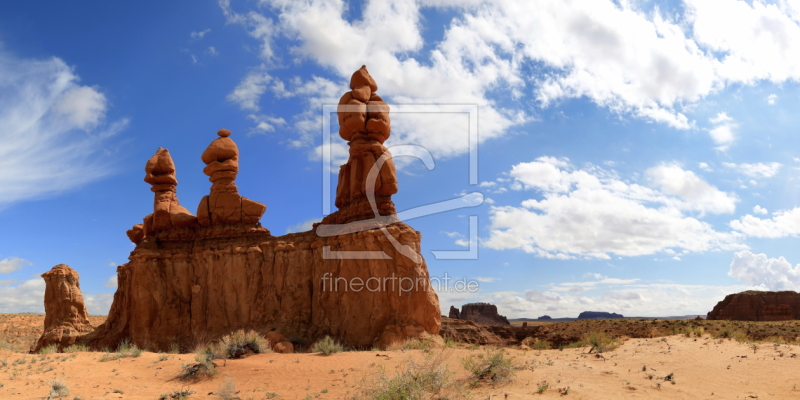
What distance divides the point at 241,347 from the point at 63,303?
20335 mm

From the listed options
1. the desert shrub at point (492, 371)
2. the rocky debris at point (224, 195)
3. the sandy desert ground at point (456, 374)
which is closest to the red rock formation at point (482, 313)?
the rocky debris at point (224, 195)

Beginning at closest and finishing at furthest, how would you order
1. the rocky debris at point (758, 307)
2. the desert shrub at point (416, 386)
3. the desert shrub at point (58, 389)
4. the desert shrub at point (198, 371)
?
the desert shrub at point (416, 386) → the desert shrub at point (58, 389) → the desert shrub at point (198, 371) → the rocky debris at point (758, 307)

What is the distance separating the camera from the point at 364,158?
2359 centimetres

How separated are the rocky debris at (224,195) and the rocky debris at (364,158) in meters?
4.60

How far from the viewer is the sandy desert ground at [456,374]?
11.9 meters

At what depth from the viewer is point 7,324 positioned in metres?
48.4

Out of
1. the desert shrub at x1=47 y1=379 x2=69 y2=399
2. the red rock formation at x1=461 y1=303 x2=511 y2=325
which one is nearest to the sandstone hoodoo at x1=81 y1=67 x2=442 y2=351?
the desert shrub at x1=47 y1=379 x2=69 y2=399

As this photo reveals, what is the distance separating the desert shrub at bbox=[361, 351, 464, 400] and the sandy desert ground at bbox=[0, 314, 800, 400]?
0.22 metres

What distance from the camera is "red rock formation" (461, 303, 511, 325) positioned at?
8175cm

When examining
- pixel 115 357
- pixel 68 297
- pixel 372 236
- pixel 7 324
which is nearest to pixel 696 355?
pixel 372 236

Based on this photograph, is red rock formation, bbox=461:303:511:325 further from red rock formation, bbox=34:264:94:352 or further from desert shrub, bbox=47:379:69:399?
desert shrub, bbox=47:379:69:399

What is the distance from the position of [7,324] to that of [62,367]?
43195 mm

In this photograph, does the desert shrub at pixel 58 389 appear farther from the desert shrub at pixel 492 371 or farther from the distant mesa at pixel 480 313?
the distant mesa at pixel 480 313

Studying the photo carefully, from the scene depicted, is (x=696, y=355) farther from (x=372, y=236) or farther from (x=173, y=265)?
(x=173, y=265)
